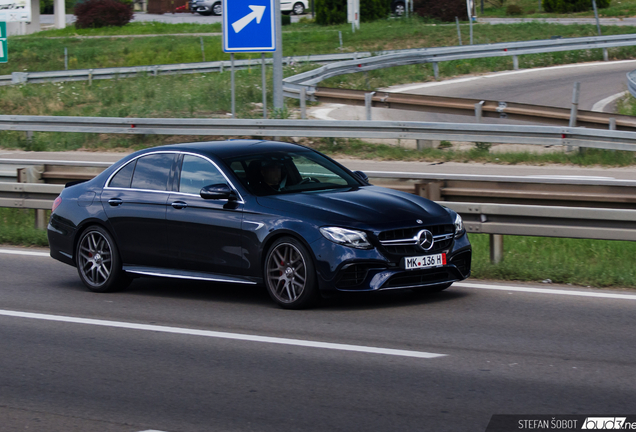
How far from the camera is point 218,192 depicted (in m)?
8.53

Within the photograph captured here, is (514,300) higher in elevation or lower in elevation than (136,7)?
lower

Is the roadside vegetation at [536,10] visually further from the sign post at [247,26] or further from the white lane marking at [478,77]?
the sign post at [247,26]

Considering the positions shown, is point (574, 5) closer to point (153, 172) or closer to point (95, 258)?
point (153, 172)

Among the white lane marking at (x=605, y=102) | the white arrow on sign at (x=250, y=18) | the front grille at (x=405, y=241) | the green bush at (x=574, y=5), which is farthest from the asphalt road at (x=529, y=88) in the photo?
the green bush at (x=574, y=5)

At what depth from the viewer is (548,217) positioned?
31.2ft

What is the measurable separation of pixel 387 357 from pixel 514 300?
90.8 inches

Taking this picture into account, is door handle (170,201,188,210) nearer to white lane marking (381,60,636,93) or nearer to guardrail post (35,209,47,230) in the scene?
guardrail post (35,209,47,230)

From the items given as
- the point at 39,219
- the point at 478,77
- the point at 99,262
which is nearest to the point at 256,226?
the point at 99,262

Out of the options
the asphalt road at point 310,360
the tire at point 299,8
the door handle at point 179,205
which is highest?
the tire at point 299,8

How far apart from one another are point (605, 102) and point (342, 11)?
3343 centimetres

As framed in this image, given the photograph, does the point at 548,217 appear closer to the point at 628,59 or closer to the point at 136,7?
the point at 628,59

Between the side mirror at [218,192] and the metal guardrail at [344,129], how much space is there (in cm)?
1042

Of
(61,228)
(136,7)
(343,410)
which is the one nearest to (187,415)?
(343,410)

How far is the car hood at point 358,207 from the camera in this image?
8023 mm
